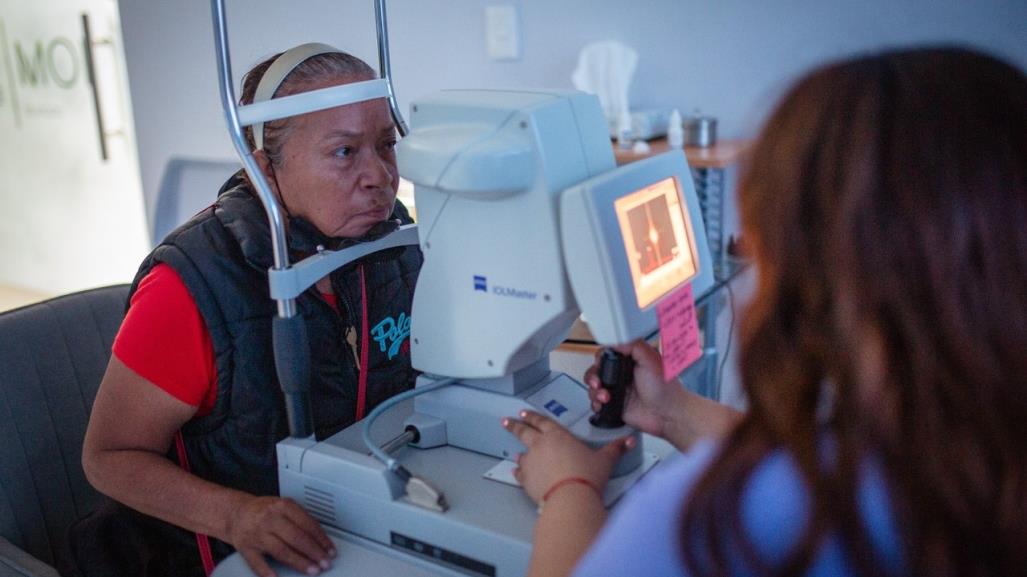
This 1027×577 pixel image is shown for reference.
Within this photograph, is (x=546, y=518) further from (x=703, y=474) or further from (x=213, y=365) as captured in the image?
(x=213, y=365)

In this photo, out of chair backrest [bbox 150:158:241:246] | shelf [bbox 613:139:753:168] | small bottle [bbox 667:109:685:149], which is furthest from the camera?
chair backrest [bbox 150:158:241:246]

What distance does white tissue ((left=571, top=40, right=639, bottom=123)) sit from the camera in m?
2.29

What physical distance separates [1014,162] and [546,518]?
1.58ft

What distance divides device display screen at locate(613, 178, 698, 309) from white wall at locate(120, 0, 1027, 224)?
1126 mm

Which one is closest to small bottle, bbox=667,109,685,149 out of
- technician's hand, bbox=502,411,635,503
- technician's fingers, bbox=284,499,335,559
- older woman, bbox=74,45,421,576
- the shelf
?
the shelf

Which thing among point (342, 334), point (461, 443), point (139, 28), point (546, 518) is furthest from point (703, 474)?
point (139, 28)

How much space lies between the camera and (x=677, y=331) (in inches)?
35.7

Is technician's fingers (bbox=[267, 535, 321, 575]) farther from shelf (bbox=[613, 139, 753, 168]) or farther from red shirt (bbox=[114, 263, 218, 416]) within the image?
shelf (bbox=[613, 139, 753, 168])

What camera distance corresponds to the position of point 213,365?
1.13 m

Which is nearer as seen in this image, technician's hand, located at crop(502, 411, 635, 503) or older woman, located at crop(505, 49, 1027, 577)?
older woman, located at crop(505, 49, 1027, 577)

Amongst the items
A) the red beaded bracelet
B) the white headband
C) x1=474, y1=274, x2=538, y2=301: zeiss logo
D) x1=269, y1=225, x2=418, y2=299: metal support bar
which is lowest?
the red beaded bracelet

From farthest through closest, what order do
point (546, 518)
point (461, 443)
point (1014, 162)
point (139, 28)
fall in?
point (139, 28) < point (461, 443) < point (546, 518) < point (1014, 162)

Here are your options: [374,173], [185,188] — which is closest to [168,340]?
[374,173]

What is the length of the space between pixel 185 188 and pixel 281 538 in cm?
276
